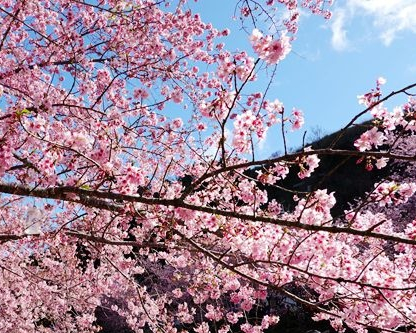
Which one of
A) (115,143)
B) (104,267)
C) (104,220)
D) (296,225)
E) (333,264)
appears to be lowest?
(296,225)

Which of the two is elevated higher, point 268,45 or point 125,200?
point 268,45

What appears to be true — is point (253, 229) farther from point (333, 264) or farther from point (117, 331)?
point (117, 331)

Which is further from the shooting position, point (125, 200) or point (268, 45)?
point (125, 200)

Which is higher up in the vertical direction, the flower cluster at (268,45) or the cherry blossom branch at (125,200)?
the flower cluster at (268,45)

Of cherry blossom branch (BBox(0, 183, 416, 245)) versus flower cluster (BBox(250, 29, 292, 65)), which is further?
flower cluster (BBox(250, 29, 292, 65))

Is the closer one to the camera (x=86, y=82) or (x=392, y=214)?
(x=86, y=82)

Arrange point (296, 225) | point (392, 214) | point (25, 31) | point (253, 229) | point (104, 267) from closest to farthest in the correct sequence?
point (296, 225) → point (253, 229) → point (25, 31) → point (104, 267) → point (392, 214)

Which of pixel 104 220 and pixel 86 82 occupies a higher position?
pixel 86 82

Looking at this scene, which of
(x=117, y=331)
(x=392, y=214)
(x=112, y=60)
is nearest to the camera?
(x=112, y=60)

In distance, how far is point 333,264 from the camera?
439 centimetres

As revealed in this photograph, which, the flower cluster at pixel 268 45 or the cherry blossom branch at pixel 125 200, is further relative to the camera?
the flower cluster at pixel 268 45

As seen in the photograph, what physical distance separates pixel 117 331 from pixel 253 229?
18736 millimetres

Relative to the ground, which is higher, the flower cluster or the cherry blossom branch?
the flower cluster

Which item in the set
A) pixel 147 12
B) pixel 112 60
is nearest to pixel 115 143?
pixel 112 60
